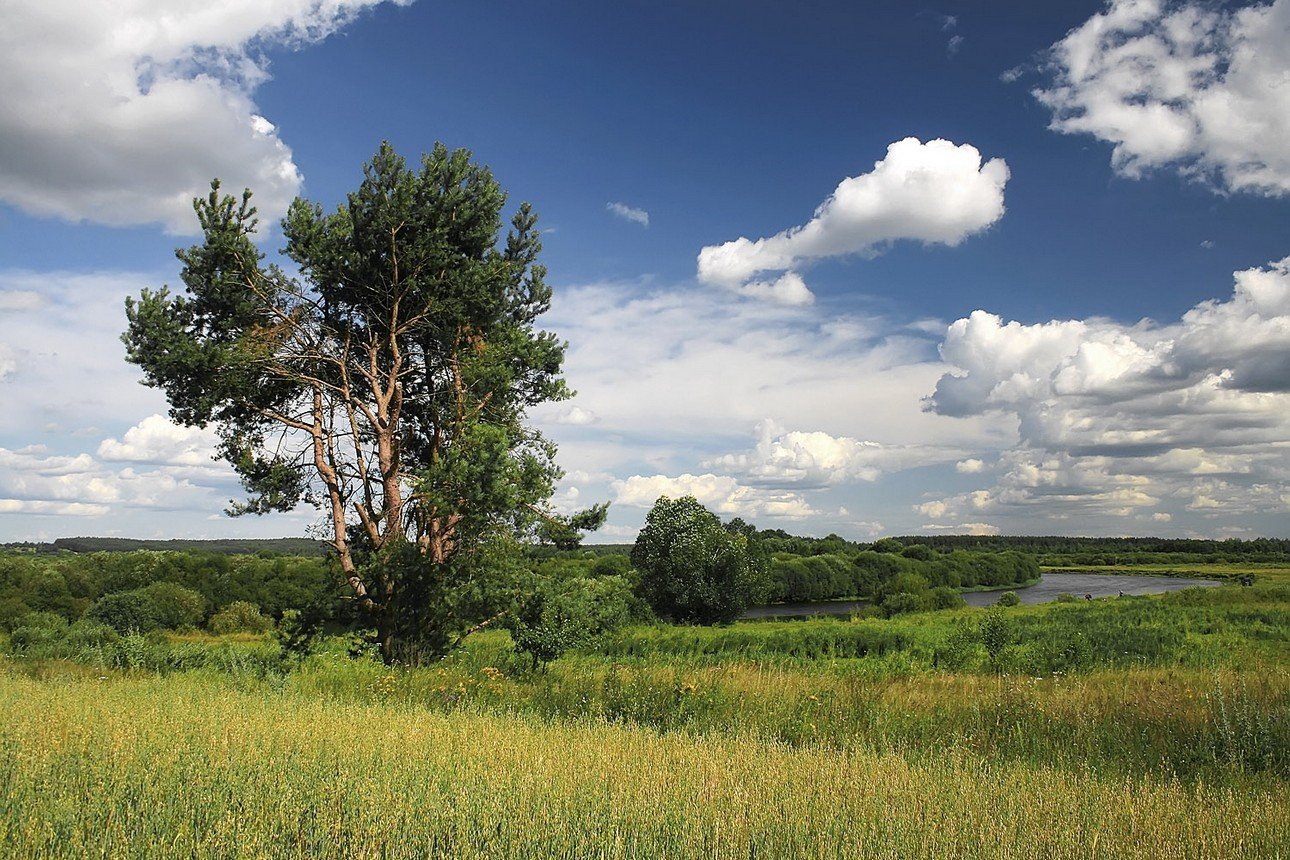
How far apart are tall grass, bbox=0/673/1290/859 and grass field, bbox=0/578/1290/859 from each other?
0.09ft

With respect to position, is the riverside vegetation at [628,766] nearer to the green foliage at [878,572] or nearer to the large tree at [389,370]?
the large tree at [389,370]

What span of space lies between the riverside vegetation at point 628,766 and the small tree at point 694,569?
39298mm

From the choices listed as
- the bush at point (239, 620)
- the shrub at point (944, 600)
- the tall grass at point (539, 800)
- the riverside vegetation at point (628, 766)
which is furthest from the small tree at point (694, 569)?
the tall grass at point (539, 800)

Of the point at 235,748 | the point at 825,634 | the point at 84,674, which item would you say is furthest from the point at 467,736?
the point at 825,634

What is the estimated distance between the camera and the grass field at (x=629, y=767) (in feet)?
16.4

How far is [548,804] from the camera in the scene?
17.8ft

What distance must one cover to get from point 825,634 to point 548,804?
3073 cm

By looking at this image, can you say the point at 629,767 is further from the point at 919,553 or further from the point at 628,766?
the point at 919,553

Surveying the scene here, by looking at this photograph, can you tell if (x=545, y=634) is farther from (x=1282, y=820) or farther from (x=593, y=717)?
(x=1282, y=820)

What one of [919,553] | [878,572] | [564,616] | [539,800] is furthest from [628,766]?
[919,553]

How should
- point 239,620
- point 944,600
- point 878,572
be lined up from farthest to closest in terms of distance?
point 878,572
point 239,620
point 944,600

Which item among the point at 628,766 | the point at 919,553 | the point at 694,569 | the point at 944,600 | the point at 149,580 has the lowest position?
the point at 944,600

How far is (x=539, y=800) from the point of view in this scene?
17.9 feet

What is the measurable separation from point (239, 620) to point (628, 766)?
218 feet
